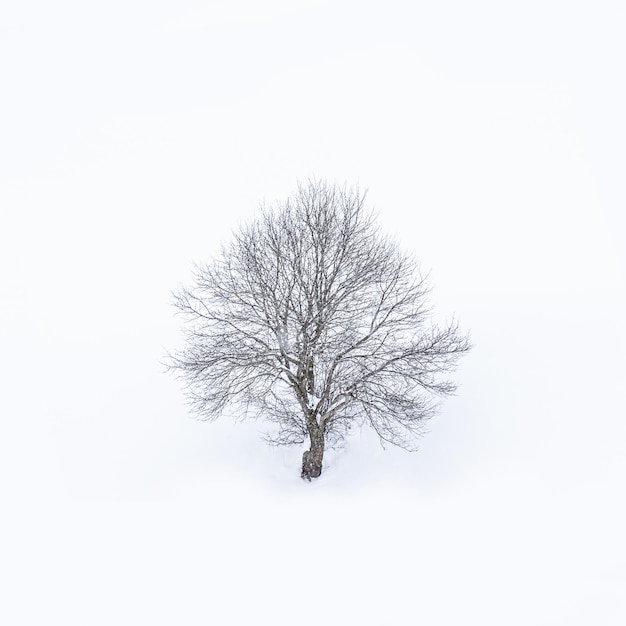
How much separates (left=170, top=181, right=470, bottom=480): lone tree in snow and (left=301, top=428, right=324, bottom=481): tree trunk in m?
0.04

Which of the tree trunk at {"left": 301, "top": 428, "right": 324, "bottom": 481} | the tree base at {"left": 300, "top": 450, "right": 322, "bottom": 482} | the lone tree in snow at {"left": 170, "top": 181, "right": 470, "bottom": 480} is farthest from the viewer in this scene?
the tree base at {"left": 300, "top": 450, "right": 322, "bottom": 482}

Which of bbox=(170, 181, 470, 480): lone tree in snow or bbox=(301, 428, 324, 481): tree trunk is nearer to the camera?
bbox=(170, 181, 470, 480): lone tree in snow

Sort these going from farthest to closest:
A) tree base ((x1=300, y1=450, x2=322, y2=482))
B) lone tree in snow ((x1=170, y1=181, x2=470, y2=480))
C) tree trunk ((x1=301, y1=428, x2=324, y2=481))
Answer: tree base ((x1=300, y1=450, x2=322, y2=482))
tree trunk ((x1=301, y1=428, x2=324, y2=481))
lone tree in snow ((x1=170, y1=181, x2=470, y2=480))

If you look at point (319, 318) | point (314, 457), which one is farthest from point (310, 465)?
point (319, 318)

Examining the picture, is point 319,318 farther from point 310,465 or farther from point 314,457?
point 310,465

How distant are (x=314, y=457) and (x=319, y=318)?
15.6ft

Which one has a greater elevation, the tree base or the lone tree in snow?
the lone tree in snow

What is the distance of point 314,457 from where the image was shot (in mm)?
14141

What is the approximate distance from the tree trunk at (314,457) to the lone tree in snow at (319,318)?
42 mm

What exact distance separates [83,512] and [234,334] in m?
7.68

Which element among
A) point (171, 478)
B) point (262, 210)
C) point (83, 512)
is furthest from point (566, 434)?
point (83, 512)

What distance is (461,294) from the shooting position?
948 inches

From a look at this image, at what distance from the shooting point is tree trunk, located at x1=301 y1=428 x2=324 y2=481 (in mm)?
13898

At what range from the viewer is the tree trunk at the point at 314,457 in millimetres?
13898
